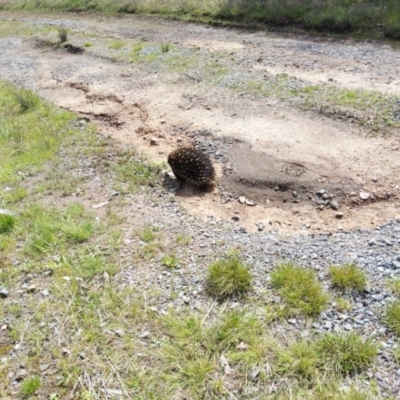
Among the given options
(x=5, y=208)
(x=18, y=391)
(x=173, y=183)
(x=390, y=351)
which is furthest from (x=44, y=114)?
(x=390, y=351)

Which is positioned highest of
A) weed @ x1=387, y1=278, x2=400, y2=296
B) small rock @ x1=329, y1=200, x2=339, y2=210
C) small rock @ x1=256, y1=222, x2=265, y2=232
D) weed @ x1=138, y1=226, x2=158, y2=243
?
weed @ x1=138, y1=226, x2=158, y2=243

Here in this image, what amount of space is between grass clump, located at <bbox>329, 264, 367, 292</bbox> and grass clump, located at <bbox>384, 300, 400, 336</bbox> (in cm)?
39

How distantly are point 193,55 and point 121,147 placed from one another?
229 inches

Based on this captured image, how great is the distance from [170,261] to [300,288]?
1.67 meters

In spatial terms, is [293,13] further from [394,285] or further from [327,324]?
[327,324]

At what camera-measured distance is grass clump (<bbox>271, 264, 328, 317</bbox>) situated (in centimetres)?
437

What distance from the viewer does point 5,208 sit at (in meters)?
6.63

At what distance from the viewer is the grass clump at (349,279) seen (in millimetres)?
4547

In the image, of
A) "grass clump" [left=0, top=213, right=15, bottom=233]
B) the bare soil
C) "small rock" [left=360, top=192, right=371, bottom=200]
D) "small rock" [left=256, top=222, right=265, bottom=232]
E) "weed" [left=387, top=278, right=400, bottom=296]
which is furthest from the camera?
the bare soil

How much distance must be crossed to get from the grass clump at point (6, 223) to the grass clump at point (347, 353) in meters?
4.70

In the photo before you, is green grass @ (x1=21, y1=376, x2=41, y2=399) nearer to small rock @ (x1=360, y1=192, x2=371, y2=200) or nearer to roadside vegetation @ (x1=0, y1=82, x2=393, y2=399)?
roadside vegetation @ (x1=0, y1=82, x2=393, y2=399)

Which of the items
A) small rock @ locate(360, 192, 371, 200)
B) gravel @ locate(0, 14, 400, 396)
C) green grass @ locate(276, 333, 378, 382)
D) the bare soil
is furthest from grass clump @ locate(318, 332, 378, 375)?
small rock @ locate(360, 192, 371, 200)

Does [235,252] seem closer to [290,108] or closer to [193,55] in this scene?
[290,108]

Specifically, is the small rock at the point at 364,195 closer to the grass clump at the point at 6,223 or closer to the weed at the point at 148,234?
the weed at the point at 148,234
